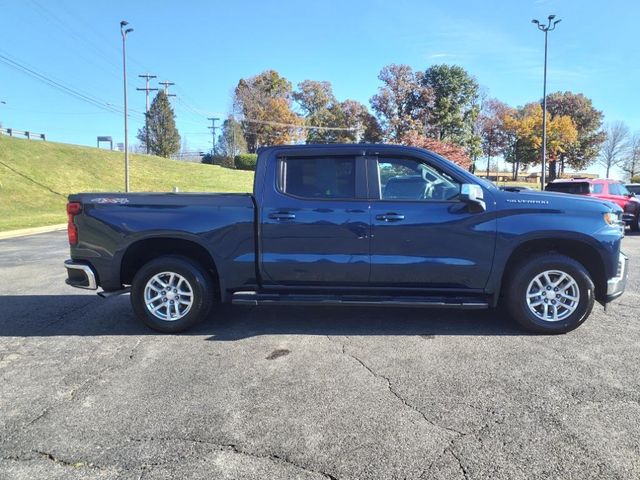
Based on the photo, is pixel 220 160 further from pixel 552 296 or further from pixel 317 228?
pixel 552 296

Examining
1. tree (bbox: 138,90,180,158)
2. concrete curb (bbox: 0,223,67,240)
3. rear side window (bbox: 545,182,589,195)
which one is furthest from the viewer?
tree (bbox: 138,90,180,158)

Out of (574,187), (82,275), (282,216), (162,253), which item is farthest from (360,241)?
(574,187)

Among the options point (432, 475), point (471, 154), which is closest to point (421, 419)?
point (432, 475)

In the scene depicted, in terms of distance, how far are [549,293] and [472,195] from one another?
1296 millimetres

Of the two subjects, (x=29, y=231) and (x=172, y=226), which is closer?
(x=172, y=226)

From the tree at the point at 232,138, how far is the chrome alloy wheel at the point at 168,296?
2366 inches

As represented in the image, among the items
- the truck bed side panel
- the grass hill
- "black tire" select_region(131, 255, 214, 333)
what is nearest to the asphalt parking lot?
"black tire" select_region(131, 255, 214, 333)

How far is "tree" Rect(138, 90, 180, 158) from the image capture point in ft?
226

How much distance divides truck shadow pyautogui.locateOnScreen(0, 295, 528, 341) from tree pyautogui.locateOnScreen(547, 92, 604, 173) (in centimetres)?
6168

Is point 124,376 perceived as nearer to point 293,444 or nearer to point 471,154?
point 293,444

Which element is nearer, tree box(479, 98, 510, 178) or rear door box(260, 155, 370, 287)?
rear door box(260, 155, 370, 287)

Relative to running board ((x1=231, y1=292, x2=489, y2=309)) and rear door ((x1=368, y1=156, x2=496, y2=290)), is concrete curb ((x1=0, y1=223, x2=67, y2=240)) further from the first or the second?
rear door ((x1=368, y1=156, x2=496, y2=290))

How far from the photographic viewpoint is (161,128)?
6888cm

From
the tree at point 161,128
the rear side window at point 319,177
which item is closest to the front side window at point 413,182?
the rear side window at point 319,177
